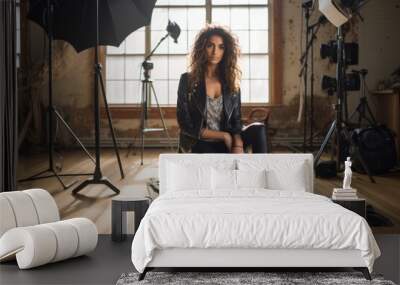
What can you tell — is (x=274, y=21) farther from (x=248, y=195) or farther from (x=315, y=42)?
(x=248, y=195)

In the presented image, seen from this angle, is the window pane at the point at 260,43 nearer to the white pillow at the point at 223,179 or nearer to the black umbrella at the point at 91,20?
the black umbrella at the point at 91,20

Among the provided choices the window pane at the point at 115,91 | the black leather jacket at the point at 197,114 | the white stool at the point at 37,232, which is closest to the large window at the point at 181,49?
the window pane at the point at 115,91

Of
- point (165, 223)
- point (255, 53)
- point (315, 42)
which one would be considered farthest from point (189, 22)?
point (165, 223)

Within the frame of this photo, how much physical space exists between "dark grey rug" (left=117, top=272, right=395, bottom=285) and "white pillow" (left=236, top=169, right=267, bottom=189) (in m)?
0.98

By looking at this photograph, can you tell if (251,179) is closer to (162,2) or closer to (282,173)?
(282,173)

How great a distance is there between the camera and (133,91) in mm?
5984

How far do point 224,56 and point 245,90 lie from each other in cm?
34

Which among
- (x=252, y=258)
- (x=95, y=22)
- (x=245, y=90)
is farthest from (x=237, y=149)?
(x=252, y=258)

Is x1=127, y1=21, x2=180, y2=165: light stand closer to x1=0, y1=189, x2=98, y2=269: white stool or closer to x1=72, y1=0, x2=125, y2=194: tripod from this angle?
x1=72, y1=0, x2=125, y2=194: tripod

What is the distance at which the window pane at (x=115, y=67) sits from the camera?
6.00 m

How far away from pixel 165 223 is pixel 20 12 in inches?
115

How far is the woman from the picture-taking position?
5.86 m

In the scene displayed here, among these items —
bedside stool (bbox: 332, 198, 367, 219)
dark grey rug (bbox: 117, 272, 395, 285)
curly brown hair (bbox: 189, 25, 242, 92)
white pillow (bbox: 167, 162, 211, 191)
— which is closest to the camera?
dark grey rug (bbox: 117, 272, 395, 285)

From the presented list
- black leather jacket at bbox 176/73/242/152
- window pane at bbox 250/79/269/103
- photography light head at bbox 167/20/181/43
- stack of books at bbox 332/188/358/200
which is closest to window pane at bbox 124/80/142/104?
black leather jacket at bbox 176/73/242/152
